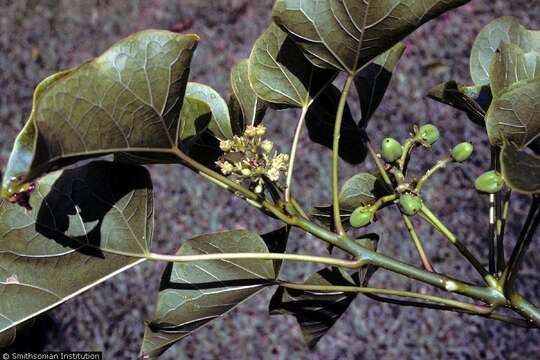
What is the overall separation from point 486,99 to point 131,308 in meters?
2.09

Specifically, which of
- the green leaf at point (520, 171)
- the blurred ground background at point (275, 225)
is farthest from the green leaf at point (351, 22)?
the blurred ground background at point (275, 225)

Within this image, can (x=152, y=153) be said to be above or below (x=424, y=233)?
above

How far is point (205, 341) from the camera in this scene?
8.41 ft

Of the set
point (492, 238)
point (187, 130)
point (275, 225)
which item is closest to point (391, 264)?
point (492, 238)

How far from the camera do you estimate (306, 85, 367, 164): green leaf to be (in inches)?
35.3

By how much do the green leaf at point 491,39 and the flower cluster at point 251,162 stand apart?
338 millimetres

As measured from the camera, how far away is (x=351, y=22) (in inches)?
27.0

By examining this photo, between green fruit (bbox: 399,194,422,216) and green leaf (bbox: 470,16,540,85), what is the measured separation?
288mm

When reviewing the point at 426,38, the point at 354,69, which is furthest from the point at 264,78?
the point at 426,38

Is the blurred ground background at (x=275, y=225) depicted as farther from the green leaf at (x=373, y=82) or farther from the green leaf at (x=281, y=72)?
the green leaf at (x=281, y=72)

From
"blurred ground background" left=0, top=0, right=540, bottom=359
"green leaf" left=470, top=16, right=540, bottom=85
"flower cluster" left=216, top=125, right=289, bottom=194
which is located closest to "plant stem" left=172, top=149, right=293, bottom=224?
"flower cluster" left=216, top=125, right=289, bottom=194

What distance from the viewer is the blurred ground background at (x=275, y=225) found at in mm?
2473

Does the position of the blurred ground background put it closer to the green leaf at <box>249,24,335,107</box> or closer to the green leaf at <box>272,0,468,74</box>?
the green leaf at <box>249,24,335,107</box>

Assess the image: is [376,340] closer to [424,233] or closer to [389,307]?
[389,307]
